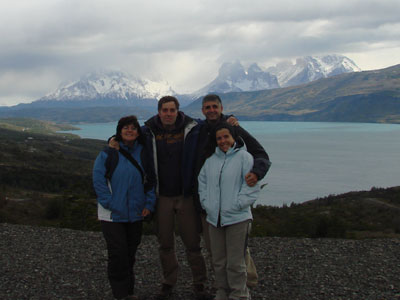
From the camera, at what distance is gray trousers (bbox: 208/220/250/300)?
202 inches

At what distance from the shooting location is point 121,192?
5.33 m

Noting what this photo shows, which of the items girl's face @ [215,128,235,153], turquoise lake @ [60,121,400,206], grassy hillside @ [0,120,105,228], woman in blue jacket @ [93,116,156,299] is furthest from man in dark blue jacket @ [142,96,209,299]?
turquoise lake @ [60,121,400,206]

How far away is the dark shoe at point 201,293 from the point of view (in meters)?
5.68

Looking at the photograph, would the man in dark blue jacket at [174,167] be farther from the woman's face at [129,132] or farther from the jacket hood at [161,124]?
the woman's face at [129,132]

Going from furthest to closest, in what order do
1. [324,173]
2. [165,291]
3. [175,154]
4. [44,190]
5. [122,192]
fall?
[324,173] < [44,190] < [165,291] < [175,154] < [122,192]

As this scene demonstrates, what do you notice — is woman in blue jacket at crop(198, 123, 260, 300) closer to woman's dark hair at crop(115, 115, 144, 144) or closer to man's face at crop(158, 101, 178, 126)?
man's face at crop(158, 101, 178, 126)

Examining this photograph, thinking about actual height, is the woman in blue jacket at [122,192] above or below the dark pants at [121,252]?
above

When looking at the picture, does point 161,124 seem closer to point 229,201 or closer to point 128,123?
point 128,123

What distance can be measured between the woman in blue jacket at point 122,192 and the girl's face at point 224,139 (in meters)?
0.95

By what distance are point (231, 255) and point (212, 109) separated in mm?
1801

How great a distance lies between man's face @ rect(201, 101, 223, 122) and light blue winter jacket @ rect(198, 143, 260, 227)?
528mm

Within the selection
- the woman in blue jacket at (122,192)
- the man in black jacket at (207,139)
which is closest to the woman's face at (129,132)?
the woman in blue jacket at (122,192)

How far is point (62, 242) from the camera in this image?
9430 mm

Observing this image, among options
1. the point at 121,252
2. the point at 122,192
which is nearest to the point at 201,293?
the point at 121,252
